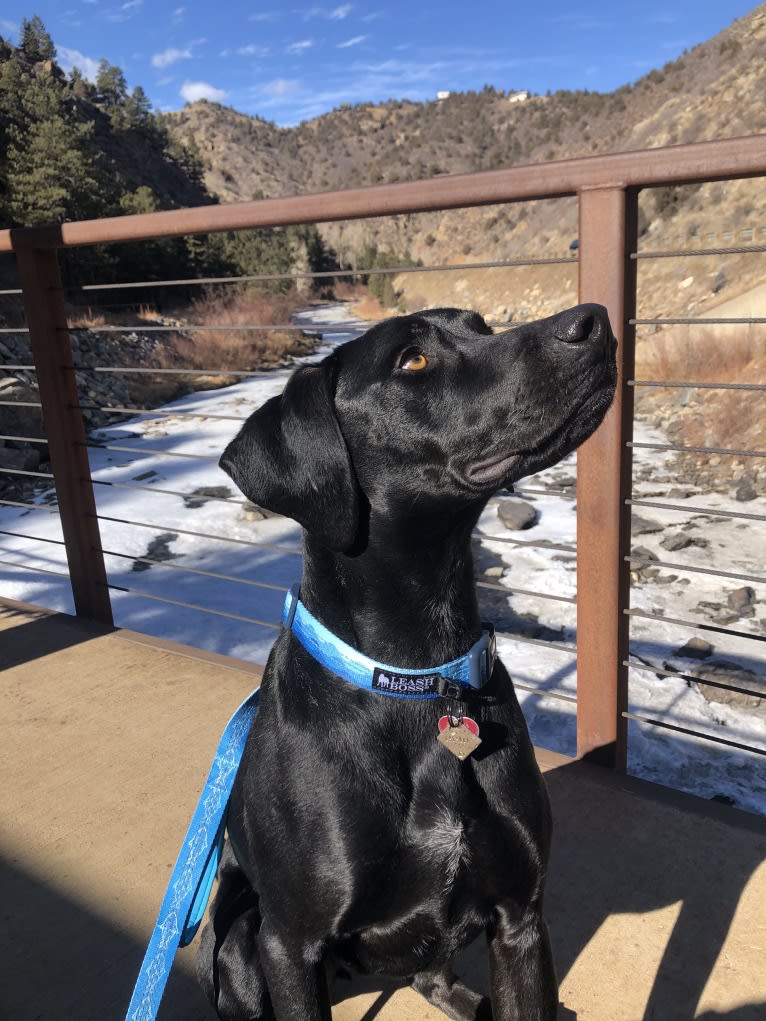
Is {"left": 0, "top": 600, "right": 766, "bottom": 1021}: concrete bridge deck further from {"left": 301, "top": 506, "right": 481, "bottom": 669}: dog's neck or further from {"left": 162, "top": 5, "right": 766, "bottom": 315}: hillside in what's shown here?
{"left": 162, "top": 5, "right": 766, "bottom": 315}: hillside

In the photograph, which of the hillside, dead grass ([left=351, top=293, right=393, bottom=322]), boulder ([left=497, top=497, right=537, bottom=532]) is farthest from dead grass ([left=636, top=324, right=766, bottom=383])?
dead grass ([left=351, top=293, right=393, bottom=322])

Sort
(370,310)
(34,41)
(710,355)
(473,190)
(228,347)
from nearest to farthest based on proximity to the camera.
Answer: (473,190) → (710,355) → (228,347) → (370,310) → (34,41)

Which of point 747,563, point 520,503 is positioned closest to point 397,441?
point 747,563

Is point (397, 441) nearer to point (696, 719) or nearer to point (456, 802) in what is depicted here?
point (456, 802)

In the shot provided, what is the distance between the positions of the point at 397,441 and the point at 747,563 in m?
4.00

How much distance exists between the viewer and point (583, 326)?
1.23 meters

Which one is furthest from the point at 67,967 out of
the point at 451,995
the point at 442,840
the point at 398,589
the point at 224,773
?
the point at 398,589

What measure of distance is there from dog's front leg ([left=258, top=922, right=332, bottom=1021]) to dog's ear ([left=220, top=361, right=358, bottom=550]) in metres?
0.65

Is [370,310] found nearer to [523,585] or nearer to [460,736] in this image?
[523,585]

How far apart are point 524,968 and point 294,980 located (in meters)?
0.39

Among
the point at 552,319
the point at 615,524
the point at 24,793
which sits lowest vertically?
the point at 24,793

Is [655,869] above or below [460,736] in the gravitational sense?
below

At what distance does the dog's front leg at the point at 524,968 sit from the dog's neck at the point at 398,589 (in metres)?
0.46

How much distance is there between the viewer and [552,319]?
1.30 meters
